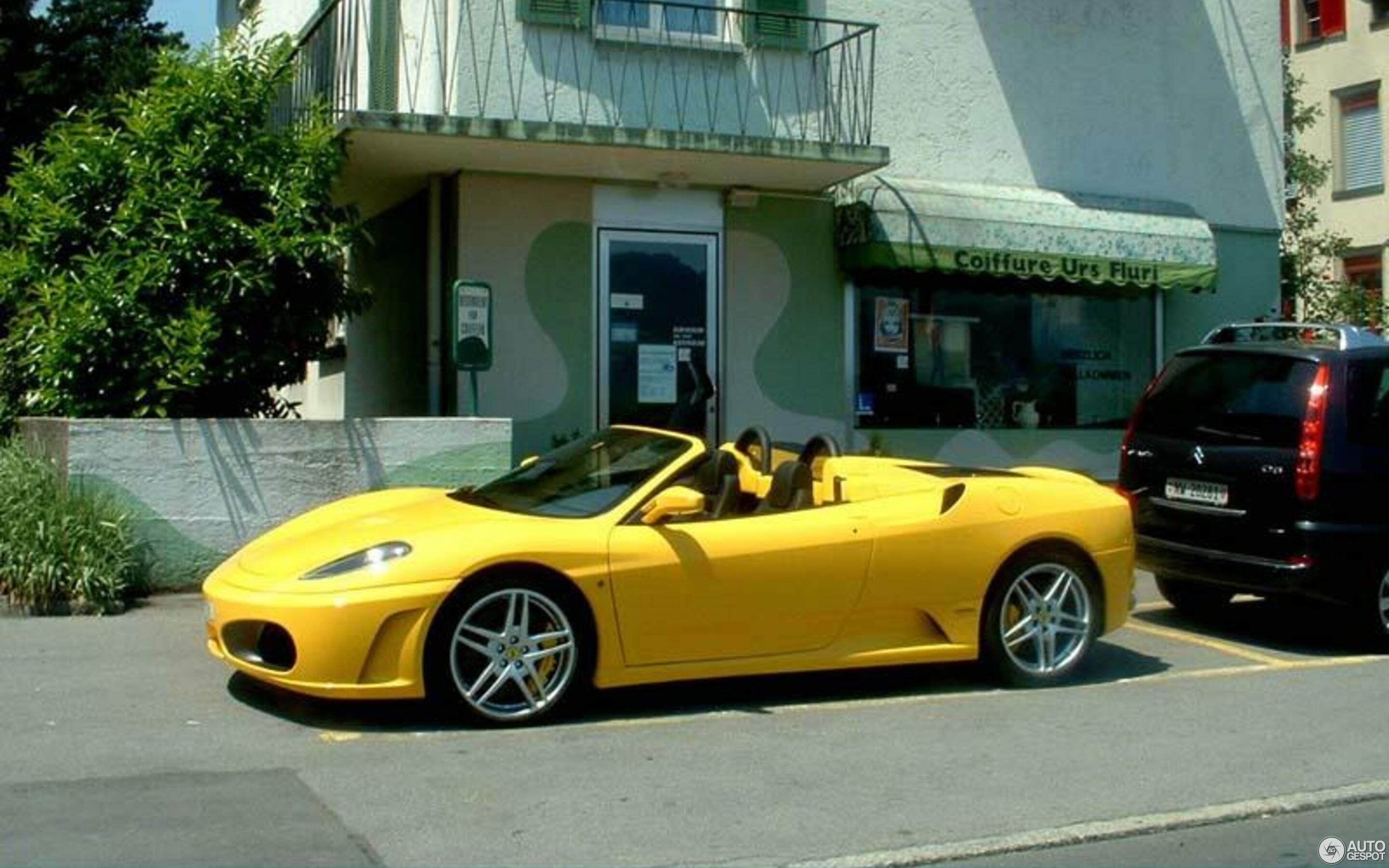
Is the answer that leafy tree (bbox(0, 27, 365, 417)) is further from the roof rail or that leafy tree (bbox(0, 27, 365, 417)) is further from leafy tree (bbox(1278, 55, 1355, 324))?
leafy tree (bbox(1278, 55, 1355, 324))

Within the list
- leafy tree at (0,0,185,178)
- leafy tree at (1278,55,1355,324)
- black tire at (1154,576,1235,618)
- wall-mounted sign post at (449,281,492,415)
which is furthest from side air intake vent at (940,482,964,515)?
leafy tree at (0,0,185,178)

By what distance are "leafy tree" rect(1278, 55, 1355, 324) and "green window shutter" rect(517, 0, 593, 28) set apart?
1036 centimetres

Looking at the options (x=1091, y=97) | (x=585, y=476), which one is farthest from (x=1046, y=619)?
(x=1091, y=97)

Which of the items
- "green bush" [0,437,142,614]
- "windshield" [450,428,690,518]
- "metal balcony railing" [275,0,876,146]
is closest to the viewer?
"windshield" [450,428,690,518]

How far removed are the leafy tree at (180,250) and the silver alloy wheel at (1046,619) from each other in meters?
5.69

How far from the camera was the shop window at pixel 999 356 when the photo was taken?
45.9 feet

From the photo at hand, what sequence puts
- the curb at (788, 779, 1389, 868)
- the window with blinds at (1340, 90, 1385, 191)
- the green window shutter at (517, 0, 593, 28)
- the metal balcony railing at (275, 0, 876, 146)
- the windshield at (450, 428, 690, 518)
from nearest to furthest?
the curb at (788, 779, 1389, 868), the windshield at (450, 428, 690, 518), the metal balcony railing at (275, 0, 876, 146), the green window shutter at (517, 0, 593, 28), the window with blinds at (1340, 90, 1385, 191)

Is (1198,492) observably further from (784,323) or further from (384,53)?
(384,53)

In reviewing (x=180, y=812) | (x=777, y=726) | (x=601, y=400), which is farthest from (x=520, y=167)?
(x=180, y=812)

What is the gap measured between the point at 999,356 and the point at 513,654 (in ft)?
29.9

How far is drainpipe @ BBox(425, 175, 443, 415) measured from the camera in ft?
42.0

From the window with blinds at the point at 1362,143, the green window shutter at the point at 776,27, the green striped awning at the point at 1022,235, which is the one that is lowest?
the green striped awning at the point at 1022,235

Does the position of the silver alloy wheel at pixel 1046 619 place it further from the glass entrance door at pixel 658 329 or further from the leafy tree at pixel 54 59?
the leafy tree at pixel 54 59

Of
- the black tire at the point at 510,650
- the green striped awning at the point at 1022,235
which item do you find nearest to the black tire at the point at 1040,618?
the black tire at the point at 510,650
